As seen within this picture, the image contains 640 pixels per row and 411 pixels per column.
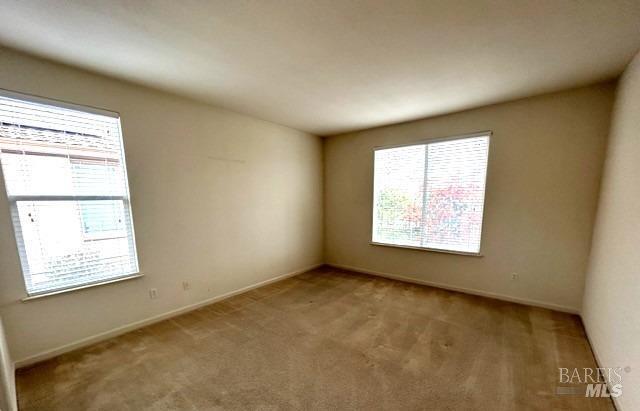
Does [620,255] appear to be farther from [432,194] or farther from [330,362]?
[330,362]

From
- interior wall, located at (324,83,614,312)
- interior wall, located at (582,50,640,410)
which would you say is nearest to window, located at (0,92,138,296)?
interior wall, located at (324,83,614,312)

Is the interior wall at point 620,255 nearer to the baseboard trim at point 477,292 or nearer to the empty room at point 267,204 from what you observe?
the empty room at point 267,204

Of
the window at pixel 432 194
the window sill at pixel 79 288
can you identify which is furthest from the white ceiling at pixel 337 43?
the window sill at pixel 79 288

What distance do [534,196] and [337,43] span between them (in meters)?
2.98

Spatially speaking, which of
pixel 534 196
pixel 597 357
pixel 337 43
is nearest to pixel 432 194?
pixel 534 196

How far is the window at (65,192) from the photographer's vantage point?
6.08ft

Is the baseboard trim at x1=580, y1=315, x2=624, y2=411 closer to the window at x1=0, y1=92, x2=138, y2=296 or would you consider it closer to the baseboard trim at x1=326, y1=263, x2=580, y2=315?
the baseboard trim at x1=326, y1=263, x2=580, y2=315

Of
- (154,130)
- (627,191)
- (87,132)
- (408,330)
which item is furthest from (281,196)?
(627,191)

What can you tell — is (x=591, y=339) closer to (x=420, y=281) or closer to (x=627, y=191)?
(x=627, y=191)

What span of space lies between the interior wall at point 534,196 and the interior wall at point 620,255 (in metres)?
0.19

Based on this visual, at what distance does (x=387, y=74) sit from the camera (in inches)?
86.3

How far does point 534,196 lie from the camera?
279 cm

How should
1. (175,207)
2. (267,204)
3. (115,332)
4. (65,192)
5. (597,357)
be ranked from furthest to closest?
1. (267,204)
2. (175,207)
3. (115,332)
4. (65,192)
5. (597,357)

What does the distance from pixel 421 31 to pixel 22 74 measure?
318 centimetres
